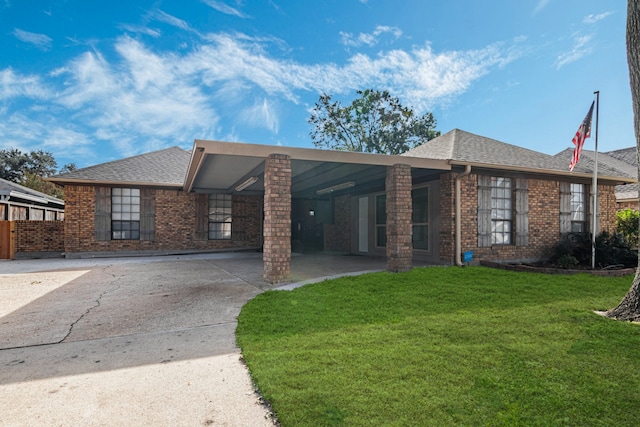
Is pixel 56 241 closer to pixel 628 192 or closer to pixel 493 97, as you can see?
pixel 493 97

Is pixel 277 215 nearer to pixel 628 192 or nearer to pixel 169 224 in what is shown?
pixel 169 224

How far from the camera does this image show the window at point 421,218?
9.47 metres

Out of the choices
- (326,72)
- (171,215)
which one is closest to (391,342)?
(171,215)

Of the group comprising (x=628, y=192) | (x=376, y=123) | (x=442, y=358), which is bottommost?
(x=442, y=358)

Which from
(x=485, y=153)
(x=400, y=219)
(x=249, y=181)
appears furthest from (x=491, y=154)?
(x=249, y=181)

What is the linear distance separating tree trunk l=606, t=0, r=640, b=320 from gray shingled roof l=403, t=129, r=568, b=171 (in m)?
3.74

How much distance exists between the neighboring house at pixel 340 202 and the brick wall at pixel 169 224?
0.13ft

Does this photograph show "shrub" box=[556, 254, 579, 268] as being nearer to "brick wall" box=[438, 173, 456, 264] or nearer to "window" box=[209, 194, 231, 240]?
"brick wall" box=[438, 173, 456, 264]

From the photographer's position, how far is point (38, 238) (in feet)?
40.4

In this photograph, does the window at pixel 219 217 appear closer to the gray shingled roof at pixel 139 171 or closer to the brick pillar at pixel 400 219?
the gray shingled roof at pixel 139 171

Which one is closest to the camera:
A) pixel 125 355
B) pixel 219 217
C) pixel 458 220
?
pixel 125 355

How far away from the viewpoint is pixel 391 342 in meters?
3.37

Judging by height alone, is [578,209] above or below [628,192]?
below

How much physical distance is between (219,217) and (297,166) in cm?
678
